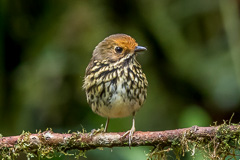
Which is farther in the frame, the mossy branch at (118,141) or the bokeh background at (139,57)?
the bokeh background at (139,57)

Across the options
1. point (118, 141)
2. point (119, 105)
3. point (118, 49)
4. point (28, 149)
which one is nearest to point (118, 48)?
point (118, 49)

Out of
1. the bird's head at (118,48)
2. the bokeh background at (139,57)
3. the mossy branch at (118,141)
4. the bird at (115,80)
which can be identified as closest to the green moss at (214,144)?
the mossy branch at (118,141)

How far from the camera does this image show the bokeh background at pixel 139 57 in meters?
4.86

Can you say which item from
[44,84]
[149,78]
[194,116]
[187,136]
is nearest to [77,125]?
[44,84]

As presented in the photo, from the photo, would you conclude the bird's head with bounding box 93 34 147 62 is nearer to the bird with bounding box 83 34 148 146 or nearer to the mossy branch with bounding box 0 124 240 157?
the bird with bounding box 83 34 148 146

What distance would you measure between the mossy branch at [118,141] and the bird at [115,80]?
1.06 feet

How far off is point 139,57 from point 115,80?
1.53 meters

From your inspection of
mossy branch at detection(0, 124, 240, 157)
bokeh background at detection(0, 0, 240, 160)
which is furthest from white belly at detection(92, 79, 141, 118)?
bokeh background at detection(0, 0, 240, 160)

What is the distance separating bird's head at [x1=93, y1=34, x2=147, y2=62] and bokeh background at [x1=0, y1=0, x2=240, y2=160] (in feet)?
3.36

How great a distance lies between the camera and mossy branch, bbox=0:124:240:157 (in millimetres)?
2844

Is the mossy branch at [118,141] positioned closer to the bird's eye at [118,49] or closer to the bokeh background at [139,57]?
the bird's eye at [118,49]

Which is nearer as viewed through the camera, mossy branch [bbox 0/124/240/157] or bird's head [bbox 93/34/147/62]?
mossy branch [bbox 0/124/240/157]

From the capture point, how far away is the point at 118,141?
10.2 feet

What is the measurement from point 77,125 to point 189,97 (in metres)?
1.24
